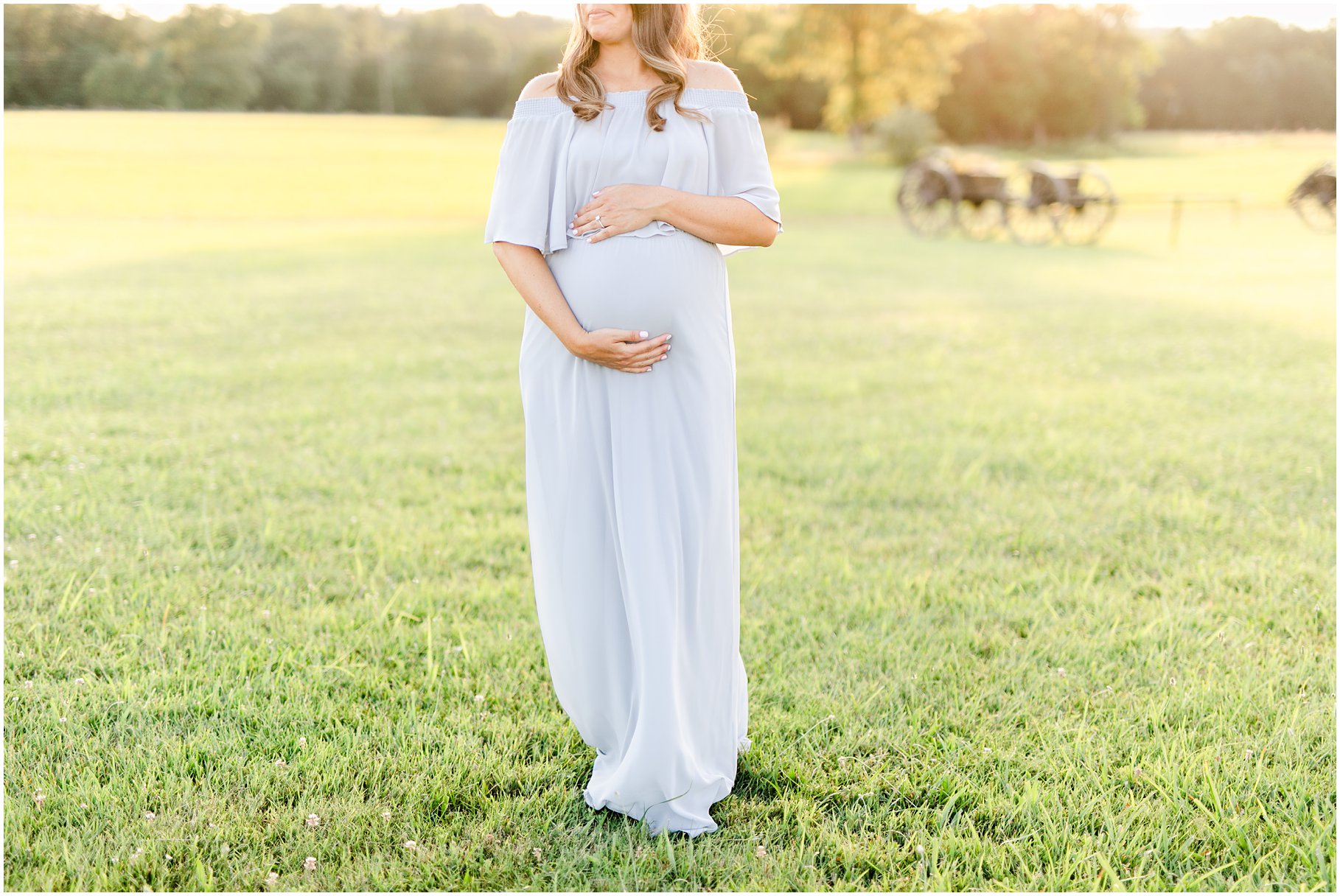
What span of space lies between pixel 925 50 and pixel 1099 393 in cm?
3744

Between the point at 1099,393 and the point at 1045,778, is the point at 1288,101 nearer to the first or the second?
the point at 1099,393

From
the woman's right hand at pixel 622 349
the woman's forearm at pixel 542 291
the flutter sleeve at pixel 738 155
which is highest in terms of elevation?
the flutter sleeve at pixel 738 155

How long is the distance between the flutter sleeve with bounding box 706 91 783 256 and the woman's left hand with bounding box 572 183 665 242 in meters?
0.18

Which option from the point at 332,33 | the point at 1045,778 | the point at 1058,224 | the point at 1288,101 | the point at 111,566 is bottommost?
the point at 1045,778

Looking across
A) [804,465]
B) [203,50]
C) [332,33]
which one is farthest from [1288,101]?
[804,465]

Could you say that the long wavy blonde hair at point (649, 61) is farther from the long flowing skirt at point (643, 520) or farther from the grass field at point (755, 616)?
the grass field at point (755, 616)

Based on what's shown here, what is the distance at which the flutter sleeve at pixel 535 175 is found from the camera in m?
2.16

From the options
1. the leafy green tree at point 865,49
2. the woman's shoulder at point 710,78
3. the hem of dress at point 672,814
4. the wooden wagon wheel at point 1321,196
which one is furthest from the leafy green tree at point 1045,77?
the hem of dress at point 672,814

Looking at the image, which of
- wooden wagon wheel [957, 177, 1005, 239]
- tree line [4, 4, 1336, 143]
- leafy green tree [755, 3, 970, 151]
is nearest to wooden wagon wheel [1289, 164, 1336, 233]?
wooden wagon wheel [957, 177, 1005, 239]

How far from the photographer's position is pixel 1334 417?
6148 mm

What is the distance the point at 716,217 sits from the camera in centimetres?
219

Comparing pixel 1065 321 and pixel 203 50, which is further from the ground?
pixel 203 50

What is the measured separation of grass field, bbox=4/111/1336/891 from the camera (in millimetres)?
2330

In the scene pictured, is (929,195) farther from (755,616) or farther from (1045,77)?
(1045,77)
